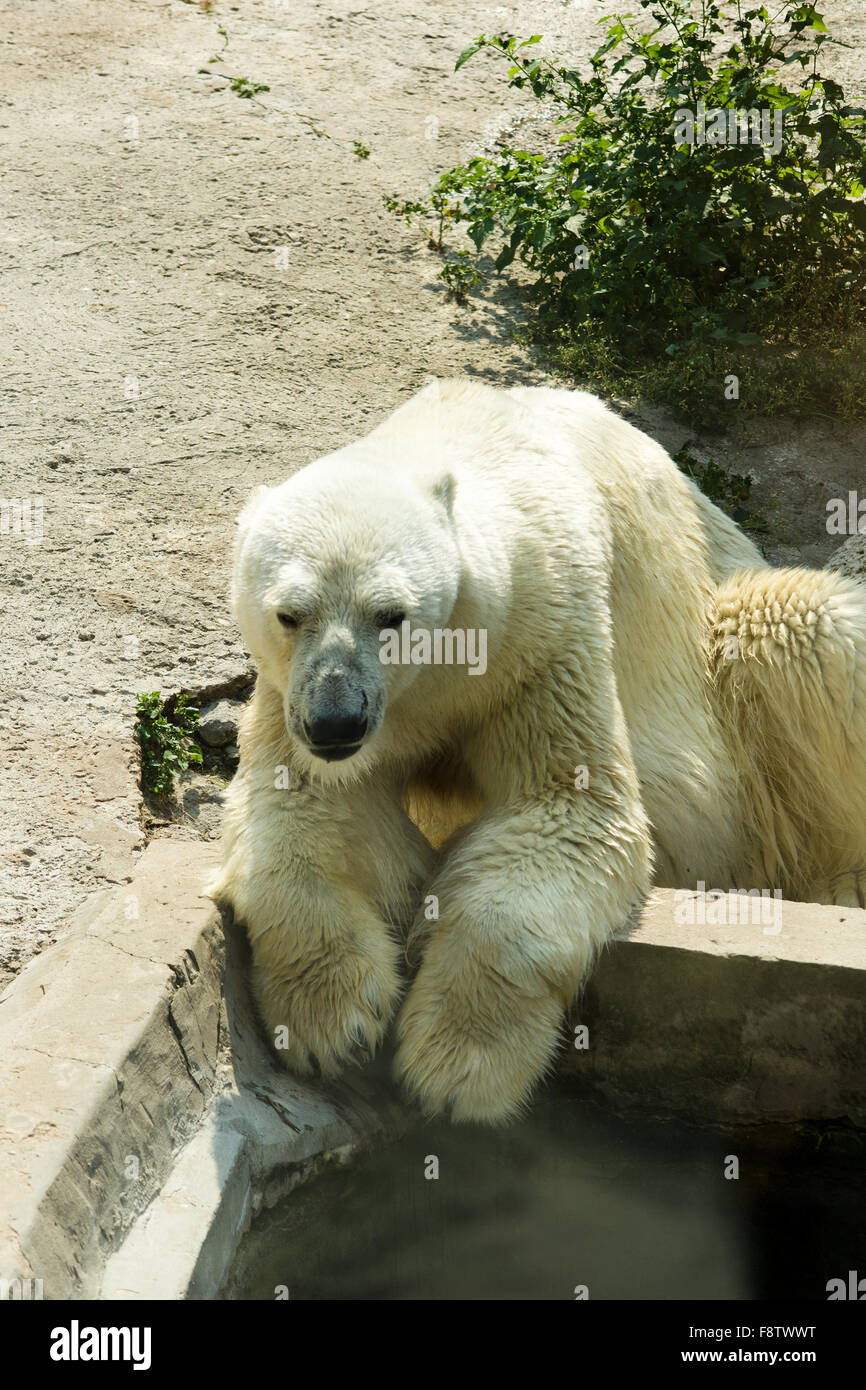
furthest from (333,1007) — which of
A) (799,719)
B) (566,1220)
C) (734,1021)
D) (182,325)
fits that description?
(182,325)

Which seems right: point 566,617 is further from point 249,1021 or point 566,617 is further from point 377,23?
point 377,23

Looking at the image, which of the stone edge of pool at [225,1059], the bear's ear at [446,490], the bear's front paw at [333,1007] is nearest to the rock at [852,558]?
the stone edge of pool at [225,1059]

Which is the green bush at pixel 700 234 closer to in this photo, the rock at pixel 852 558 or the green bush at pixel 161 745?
the rock at pixel 852 558

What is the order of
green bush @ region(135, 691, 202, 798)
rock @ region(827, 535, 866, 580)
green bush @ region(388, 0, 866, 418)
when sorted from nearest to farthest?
1. green bush @ region(135, 691, 202, 798)
2. rock @ region(827, 535, 866, 580)
3. green bush @ region(388, 0, 866, 418)

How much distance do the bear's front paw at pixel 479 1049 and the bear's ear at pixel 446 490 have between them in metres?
0.95

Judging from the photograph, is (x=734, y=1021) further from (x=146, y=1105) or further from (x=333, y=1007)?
(x=146, y=1105)

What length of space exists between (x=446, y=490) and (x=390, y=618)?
342mm

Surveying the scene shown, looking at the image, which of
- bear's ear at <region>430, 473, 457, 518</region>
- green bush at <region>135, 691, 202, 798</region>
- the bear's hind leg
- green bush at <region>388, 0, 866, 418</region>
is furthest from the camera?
green bush at <region>388, 0, 866, 418</region>

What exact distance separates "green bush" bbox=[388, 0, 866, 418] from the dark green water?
332cm

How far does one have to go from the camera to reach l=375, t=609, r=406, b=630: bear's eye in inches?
106

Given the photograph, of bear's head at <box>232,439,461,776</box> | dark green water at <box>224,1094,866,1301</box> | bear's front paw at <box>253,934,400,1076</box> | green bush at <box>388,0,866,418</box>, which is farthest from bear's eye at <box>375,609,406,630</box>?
green bush at <box>388,0,866,418</box>

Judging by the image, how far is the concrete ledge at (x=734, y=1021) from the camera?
280cm

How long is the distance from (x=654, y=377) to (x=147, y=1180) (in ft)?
13.0

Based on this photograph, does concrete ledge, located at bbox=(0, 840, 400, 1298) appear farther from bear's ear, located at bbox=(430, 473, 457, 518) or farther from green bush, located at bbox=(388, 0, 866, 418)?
green bush, located at bbox=(388, 0, 866, 418)
